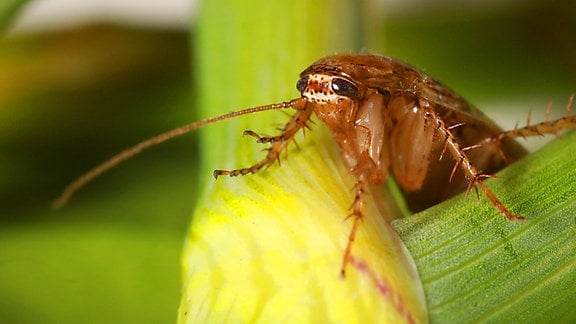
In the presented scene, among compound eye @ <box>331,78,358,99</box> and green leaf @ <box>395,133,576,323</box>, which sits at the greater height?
compound eye @ <box>331,78,358,99</box>

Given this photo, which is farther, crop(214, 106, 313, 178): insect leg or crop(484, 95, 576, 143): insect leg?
crop(484, 95, 576, 143): insect leg

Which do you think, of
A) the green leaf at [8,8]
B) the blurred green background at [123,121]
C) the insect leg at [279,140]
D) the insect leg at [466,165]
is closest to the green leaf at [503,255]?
the insect leg at [466,165]

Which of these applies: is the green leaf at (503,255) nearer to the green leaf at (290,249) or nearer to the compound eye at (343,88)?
the green leaf at (290,249)

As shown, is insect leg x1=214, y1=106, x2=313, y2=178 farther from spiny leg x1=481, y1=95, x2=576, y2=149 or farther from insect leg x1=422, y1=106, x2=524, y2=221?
spiny leg x1=481, y1=95, x2=576, y2=149

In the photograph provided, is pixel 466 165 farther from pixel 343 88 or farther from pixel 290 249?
pixel 290 249

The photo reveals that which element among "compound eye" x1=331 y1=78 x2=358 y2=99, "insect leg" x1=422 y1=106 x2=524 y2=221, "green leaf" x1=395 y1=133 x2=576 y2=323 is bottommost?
"green leaf" x1=395 y1=133 x2=576 y2=323

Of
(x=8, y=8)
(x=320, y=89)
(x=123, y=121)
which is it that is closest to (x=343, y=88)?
(x=320, y=89)

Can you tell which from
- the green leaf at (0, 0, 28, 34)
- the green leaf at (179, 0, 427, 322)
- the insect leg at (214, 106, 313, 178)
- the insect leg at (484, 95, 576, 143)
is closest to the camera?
the green leaf at (179, 0, 427, 322)

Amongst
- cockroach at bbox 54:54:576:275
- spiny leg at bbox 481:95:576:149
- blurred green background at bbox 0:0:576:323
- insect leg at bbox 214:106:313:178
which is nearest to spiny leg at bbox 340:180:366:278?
cockroach at bbox 54:54:576:275
